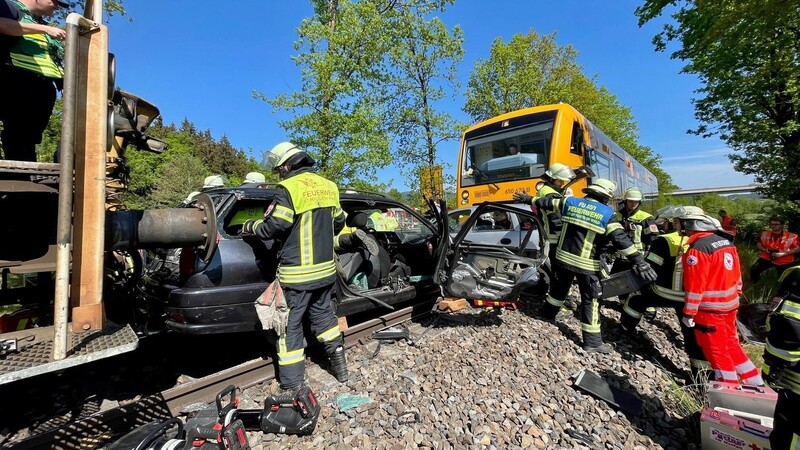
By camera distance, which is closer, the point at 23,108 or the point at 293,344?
the point at 23,108

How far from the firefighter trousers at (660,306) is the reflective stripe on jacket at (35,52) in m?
5.34

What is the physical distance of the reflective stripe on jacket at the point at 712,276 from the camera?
330cm

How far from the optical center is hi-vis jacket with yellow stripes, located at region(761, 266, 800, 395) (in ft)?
6.36

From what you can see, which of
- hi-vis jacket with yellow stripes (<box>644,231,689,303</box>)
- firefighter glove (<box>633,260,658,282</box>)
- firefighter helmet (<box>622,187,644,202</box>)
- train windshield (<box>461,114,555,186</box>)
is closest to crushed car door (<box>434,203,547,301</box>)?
firefighter glove (<box>633,260,658,282</box>)

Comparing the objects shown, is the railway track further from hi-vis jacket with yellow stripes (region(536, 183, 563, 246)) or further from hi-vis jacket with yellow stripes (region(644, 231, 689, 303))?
hi-vis jacket with yellow stripes (region(644, 231, 689, 303))

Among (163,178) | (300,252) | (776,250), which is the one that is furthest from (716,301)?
(163,178)

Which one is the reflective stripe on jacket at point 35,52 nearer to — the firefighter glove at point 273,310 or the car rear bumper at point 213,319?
the car rear bumper at point 213,319

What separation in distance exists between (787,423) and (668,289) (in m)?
2.27

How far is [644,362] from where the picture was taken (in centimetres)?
386

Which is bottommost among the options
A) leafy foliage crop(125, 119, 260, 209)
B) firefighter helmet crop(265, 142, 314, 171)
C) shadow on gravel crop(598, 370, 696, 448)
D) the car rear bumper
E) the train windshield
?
shadow on gravel crop(598, 370, 696, 448)

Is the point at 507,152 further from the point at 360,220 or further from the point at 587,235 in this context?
the point at 360,220

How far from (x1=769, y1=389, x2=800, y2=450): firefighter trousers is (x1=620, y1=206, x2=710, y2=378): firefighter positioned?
1.66 m

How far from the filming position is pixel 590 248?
421 cm

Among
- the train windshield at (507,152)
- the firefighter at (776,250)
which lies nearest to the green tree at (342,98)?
the train windshield at (507,152)
